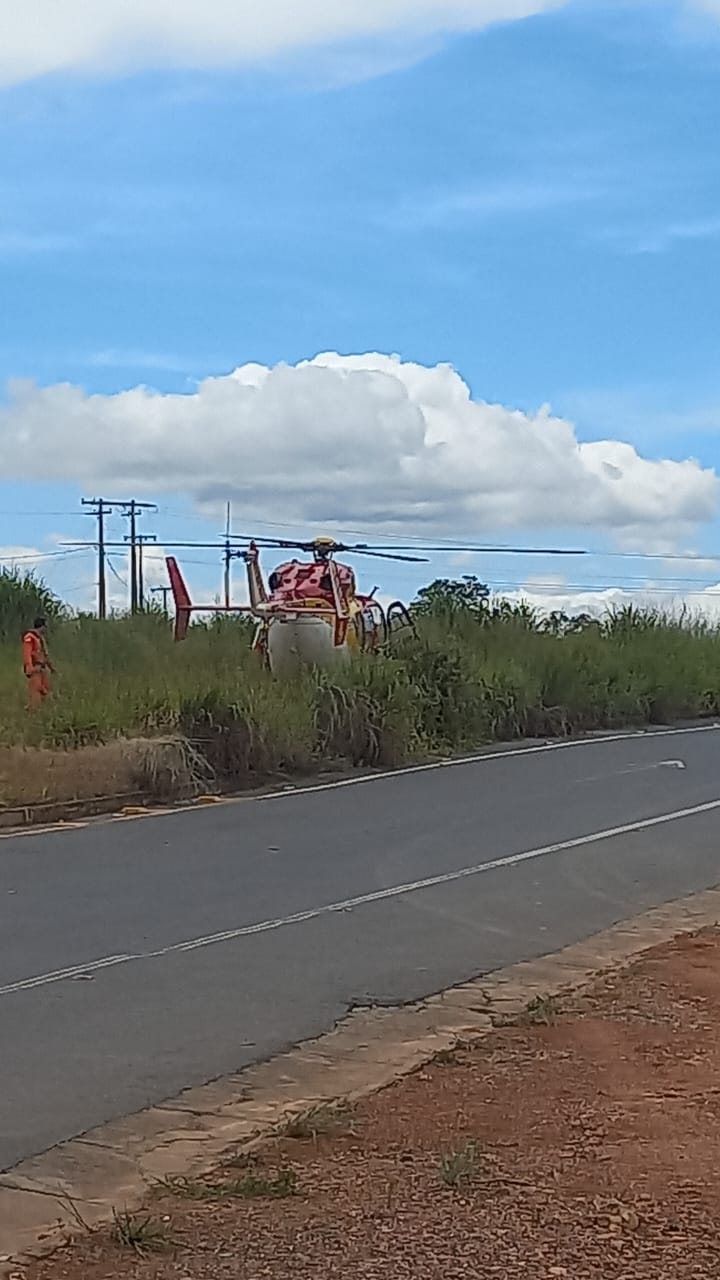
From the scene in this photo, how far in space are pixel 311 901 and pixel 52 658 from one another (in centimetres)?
2124

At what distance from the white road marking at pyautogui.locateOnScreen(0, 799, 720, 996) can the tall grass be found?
26.0ft

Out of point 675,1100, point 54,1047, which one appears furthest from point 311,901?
point 675,1100

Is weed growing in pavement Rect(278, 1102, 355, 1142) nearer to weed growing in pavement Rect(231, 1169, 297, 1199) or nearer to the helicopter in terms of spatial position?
weed growing in pavement Rect(231, 1169, 297, 1199)

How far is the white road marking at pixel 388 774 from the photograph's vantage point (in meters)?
19.9

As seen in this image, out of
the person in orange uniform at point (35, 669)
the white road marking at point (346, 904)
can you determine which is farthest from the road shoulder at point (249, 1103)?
the person in orange uniform at point (35, 669)

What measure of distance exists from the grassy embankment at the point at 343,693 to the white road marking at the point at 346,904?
675 cm

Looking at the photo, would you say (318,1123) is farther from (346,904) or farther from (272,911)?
(346,904)

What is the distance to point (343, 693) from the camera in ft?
96.1

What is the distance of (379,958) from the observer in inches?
453

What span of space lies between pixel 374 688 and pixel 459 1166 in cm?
2411

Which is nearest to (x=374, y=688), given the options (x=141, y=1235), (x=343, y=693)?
(x=343, y=693)

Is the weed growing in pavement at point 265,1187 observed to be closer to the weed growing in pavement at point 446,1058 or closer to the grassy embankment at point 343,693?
the weed growing in pavement at point 446,1058

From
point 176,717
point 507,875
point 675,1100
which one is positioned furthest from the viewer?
point 176,717

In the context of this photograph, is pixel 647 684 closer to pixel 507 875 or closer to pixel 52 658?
pixel 52 658
